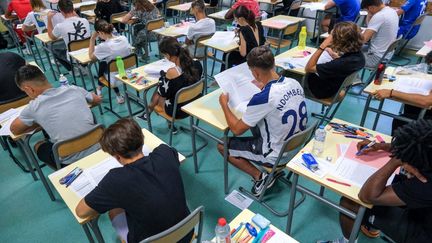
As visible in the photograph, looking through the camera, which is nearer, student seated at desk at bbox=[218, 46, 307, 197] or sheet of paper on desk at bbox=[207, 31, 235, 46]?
student seated at desk at bbox=[218, 46, 307, 197]

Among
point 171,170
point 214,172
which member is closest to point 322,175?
point 171,170

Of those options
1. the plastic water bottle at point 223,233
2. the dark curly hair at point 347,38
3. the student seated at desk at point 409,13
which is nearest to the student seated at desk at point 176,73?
the dark curly hair at point 347,38

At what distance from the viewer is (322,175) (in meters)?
1.73

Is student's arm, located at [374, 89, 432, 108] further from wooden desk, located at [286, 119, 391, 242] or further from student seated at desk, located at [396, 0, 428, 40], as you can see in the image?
student seated at desk, located at [396, 0, 428, 40]

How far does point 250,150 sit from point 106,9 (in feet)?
15.9

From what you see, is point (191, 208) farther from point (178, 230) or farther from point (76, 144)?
point (178, 230)

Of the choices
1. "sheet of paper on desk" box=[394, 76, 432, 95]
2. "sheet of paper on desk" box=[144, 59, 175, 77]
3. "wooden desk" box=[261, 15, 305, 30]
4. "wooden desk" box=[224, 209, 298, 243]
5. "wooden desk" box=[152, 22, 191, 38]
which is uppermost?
"wooden desk" box=[261, 15, 305, 30]

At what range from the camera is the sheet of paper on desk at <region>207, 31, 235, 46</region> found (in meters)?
4.09

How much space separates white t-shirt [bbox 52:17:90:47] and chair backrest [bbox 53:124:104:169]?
275cm

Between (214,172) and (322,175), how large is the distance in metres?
1.45

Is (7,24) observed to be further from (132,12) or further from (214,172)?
(214,172)

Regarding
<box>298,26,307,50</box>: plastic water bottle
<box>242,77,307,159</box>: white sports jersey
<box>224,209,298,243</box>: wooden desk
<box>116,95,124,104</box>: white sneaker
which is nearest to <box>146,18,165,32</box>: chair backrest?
<box>116,95,124,104</box>: white sneaker

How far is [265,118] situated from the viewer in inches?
84.2

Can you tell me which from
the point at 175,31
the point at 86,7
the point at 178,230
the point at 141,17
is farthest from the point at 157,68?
the point at 86,7
